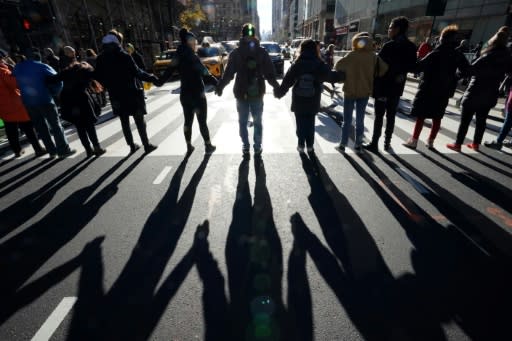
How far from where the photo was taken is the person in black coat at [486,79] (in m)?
4.35

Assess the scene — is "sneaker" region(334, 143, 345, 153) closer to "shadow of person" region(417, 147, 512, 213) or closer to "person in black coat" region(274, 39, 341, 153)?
"person in black coat" region(274, 39, 341, 153)

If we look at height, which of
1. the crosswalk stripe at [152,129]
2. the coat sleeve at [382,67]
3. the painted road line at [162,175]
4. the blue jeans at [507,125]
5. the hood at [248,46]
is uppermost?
the hood at [248,46]

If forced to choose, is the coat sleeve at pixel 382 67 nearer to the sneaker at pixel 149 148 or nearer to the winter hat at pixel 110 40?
the winter hat at pixel 110 40

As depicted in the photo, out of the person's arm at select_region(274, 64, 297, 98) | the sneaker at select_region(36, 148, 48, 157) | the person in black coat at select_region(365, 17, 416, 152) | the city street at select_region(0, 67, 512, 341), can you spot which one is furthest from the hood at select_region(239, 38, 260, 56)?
the sneaker at select_region(36, 148, 48, 157)

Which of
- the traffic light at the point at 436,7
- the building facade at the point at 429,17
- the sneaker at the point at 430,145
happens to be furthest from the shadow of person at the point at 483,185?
the building facade at the point at 429,17

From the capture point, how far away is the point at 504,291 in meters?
2.25

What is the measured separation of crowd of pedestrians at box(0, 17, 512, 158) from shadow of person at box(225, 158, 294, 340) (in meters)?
2.02

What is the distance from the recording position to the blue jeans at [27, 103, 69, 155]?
16.2 ft

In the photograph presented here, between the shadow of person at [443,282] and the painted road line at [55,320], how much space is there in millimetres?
2676

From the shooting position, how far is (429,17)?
77.6 ft

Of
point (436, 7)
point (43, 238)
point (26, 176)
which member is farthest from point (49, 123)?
point (436, 7)

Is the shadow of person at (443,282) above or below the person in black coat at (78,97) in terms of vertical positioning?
below

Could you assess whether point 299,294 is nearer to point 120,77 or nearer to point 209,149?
point 209,149

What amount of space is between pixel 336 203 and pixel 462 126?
3549mm
